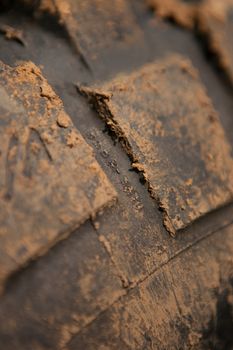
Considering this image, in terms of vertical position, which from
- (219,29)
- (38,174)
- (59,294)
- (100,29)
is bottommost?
(59,294)

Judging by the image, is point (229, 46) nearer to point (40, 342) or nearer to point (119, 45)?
point (119, 45)

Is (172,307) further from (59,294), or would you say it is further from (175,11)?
(175,11)

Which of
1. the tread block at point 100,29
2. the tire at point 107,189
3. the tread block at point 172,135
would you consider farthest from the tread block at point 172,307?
the tread block at point 100,29

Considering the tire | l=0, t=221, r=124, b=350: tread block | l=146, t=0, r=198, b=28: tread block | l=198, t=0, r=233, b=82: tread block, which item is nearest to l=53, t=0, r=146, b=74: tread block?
the tire

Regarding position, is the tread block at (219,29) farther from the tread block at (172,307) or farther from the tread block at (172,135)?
the tread block at (172,307)

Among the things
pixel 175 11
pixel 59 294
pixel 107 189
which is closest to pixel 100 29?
pixel 175 11

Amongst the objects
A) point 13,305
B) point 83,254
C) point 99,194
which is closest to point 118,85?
point 99,194
